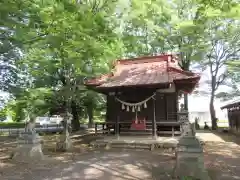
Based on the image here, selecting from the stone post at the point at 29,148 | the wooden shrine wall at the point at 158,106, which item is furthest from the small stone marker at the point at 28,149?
the wooden shrine wall at the point at 158,106

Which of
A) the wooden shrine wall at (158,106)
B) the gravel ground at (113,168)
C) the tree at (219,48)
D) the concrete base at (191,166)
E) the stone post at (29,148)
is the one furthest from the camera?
the tree at (219,48)

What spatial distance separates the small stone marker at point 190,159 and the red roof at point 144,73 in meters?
5.79

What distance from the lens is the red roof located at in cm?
1388

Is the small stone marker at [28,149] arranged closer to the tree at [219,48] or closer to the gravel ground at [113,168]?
the gravel ground at [113,168]

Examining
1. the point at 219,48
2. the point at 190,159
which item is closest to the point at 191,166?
the point at 190,159

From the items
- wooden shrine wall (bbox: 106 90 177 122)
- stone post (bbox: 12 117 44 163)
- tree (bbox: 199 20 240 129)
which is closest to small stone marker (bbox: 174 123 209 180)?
stone post (bbox: 12 117 44 163)

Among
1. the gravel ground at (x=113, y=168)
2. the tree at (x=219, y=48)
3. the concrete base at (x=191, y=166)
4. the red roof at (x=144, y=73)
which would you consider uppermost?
the tree at (x=219, y=48)

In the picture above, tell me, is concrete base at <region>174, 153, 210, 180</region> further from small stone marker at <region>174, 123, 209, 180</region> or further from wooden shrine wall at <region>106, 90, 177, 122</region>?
wooden shrine wall at <region>106, 90, 177, 122</region>

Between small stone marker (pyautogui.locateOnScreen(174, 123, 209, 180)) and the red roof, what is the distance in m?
5.79

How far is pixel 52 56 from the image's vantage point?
15.2m

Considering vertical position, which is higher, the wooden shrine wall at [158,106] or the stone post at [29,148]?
the wooden shrine wall at [158,106]

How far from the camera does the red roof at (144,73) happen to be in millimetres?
13883

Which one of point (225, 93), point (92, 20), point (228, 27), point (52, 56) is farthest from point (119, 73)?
point (225, 93)

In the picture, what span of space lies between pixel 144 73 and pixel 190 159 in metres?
8.67
